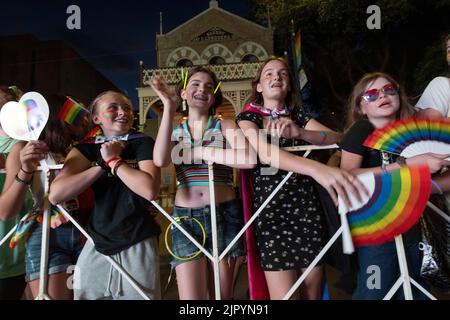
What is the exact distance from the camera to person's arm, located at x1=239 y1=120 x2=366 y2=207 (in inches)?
52.7

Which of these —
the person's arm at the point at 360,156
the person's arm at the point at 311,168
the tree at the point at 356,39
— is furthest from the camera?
the tree at the point at 356,39

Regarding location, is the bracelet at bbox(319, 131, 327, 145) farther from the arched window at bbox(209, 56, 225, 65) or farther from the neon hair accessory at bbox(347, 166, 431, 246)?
the arched window at bbox(209, 56, 225, 65)

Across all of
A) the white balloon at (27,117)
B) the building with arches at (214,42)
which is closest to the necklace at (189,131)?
the white balloon at (27,117)

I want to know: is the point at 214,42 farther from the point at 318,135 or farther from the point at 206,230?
the point at 206,230

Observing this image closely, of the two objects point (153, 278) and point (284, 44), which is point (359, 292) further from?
point (284, 44)

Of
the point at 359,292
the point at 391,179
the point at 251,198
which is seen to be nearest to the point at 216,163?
the point at 251,198

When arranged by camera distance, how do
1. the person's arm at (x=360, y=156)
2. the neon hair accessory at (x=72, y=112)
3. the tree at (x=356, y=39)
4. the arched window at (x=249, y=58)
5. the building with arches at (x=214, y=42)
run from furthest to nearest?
1. the arched window at (x=249, y=58)
2. the building with arches at (x=214, y=42)
3. the tree at (x=356, y=39)
4. the neon hair accessory at (x=72, y=112)
5. the person's arm at (x=360, y=156)

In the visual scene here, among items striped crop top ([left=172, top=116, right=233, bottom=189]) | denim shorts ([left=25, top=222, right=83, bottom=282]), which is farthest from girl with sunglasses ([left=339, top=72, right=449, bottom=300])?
denim shorts ([left=25, top=222, right=83, bottom=282])

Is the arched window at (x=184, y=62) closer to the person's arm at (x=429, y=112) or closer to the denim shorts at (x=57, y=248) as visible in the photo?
the denim shorts at (x=57, y=248)

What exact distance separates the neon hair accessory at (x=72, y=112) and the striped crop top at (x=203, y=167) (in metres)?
0.64

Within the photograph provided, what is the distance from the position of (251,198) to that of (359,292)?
0.69 m

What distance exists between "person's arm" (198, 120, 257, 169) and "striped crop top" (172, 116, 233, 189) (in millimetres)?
113

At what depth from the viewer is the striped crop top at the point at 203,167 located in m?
1.74
